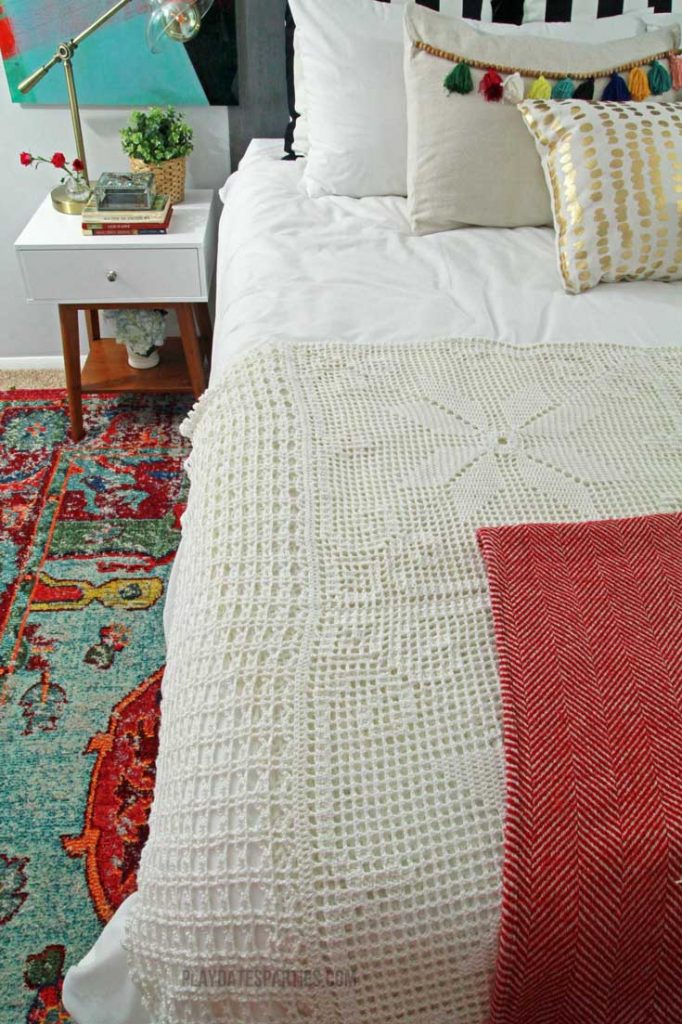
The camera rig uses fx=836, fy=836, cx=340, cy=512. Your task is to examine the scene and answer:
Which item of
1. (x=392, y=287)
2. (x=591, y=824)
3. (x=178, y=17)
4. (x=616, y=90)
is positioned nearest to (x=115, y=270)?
(x=178, y=17)

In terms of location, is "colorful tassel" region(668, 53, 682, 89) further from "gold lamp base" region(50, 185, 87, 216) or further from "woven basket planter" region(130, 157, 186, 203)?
"gold lamp base" region(50, 185, 87, 216)

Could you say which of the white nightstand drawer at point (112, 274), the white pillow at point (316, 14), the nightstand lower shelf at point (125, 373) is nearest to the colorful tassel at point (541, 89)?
the white pillow at point (316, 14)

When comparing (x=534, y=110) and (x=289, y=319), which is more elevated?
(x=534, y=110)

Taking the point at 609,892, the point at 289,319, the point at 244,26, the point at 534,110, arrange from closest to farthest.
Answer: the point at 609,892 → the point at 289,319 → the point at 534,110 → the point at 244,26

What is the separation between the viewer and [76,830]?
1.40 metres

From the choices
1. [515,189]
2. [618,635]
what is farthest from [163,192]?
[618,635]

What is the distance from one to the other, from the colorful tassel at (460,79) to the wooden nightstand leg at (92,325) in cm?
122

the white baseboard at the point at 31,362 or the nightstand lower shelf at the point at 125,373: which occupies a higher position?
the nightstand lower shelf at the point at 125,373

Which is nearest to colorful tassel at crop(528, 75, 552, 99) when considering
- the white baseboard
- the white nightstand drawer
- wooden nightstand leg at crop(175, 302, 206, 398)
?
the white nightstand drawer

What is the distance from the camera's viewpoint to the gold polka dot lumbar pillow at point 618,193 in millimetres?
1511

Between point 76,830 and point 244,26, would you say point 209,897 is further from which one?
point 244,26

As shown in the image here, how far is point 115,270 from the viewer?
200 centimetres

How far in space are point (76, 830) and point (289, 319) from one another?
3.04ft

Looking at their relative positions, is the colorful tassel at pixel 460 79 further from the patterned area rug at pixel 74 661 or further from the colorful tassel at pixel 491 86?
the patterned area rug at pixel 74 661
